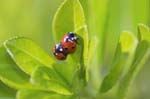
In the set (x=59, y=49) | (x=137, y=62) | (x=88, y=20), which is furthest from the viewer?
(x=88, y=20)

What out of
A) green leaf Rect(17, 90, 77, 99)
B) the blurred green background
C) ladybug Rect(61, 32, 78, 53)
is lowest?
green leaf Rect(17, 90, 77, 99)

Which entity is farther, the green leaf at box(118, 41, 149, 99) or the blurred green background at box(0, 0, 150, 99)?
the blurred green background at box(0, 0, 150, 99)

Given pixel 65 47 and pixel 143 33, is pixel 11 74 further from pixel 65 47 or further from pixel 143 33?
pixel 143 33

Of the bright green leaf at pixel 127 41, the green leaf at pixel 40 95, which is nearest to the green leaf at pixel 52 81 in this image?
the green leaf at pixel 40 95

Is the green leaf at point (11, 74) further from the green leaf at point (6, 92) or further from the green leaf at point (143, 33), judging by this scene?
the green leaf at point (143, 33)

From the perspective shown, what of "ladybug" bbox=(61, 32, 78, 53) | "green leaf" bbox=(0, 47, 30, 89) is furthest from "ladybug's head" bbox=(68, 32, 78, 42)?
"green leaf" bbox=(0, 47, 30, 89)

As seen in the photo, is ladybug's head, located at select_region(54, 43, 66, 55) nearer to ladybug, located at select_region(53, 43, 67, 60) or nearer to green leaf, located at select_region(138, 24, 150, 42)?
ladybug, located at select_region(53, 43, 67, 60)

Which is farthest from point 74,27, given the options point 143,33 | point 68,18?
point 143,33
